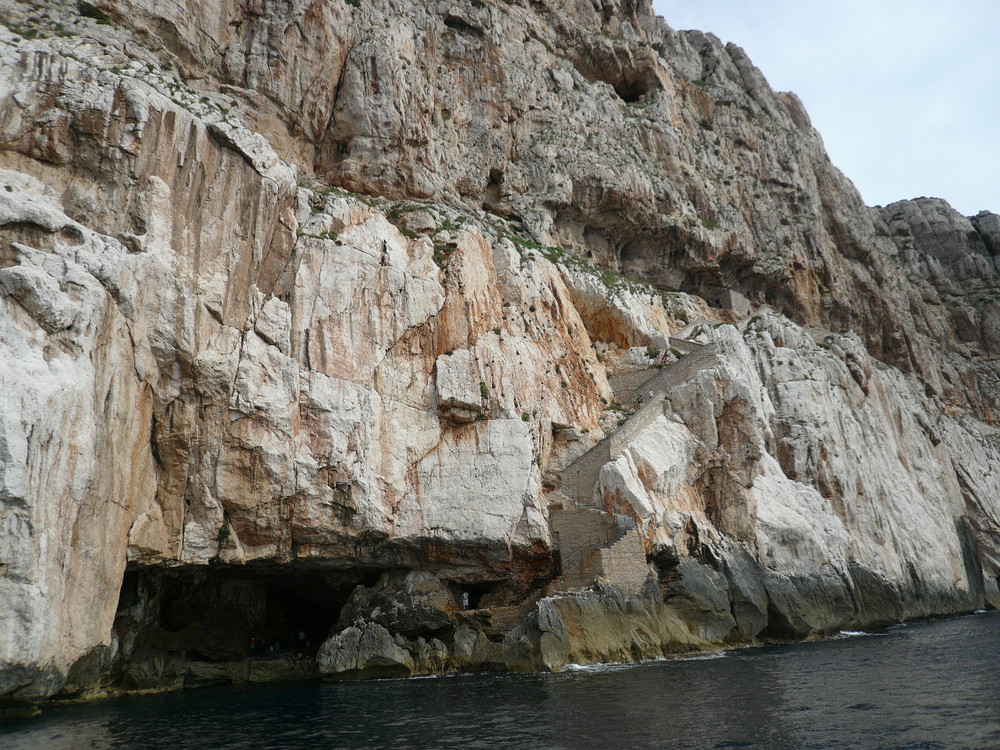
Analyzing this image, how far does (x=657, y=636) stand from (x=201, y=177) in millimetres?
24093

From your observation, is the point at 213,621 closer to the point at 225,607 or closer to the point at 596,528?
the point at 225,607

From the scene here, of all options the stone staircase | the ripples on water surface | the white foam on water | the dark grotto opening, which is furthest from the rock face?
the ripples on water surface

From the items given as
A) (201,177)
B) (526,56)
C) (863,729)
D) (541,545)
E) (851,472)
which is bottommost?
(863,729)

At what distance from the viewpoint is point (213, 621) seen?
101 ft

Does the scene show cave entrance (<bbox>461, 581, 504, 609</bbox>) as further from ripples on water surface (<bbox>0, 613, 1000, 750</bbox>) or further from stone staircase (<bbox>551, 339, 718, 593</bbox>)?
ripples on water surface (<bbox>0, 613, 1000, 750</bbox>)

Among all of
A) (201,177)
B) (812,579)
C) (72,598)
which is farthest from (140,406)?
(812,579)

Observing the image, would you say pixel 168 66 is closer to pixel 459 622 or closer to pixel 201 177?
pixel 201 177

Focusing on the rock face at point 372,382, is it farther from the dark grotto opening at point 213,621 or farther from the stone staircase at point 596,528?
the stone staircase at point 596,528

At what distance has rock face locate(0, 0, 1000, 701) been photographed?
21.4 meters

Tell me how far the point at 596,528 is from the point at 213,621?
16.2 m

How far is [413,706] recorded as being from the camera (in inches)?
815

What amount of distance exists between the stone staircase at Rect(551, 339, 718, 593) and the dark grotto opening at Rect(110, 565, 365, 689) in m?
8.65

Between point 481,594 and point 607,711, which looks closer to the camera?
point 607,711

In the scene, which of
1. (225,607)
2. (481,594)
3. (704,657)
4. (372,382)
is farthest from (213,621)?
(704,657)
